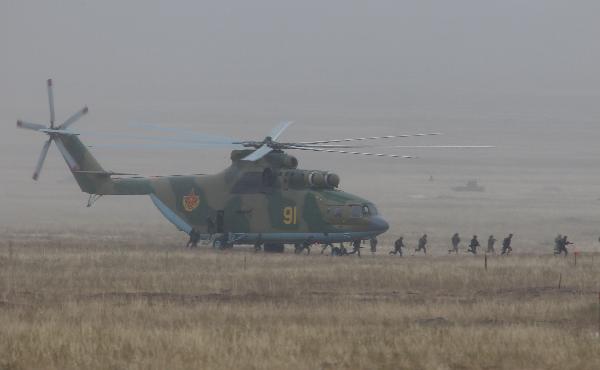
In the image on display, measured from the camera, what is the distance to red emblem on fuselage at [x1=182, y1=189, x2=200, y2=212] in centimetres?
4541

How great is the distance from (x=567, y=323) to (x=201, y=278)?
1068 centimetres

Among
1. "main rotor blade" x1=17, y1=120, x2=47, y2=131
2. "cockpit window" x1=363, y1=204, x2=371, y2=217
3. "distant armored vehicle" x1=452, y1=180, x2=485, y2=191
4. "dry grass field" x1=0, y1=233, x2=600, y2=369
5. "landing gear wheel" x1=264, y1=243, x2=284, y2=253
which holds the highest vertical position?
"main rotor blade" x1=17, y1=120, x2=47, y2=131

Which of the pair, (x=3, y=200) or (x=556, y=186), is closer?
(x=3, y=200)

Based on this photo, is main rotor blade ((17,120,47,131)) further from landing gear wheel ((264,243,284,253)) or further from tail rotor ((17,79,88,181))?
landing gear wheel ((264,243,284,253))

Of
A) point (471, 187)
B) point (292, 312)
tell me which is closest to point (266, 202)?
point (292, 312)

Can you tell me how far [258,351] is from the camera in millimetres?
20234

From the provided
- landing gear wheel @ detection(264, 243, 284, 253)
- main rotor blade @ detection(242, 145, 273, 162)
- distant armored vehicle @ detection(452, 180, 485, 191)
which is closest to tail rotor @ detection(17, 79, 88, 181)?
main rotor blade @ detection(242, 145, 273, 162)

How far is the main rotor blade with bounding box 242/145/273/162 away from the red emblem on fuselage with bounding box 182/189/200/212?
3.02m

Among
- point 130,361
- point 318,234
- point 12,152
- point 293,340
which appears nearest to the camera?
point 130,361

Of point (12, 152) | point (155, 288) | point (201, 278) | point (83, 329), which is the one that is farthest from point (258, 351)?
point (12, 152)

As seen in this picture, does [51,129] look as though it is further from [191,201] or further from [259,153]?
[259,153]

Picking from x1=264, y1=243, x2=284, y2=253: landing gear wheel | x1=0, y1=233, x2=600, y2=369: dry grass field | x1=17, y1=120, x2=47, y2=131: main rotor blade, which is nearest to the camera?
x1=0, y1=233, x2=600, y2=369: dry grass field

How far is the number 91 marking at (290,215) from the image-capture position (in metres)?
43.6

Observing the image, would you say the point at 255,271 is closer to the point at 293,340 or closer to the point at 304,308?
the point at 304,308
